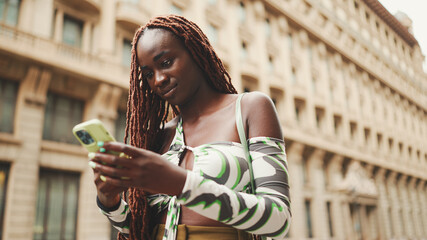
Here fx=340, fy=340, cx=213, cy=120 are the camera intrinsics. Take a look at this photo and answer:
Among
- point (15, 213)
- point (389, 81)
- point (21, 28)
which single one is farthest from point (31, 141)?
point (389, 81)

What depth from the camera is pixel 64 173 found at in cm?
1015

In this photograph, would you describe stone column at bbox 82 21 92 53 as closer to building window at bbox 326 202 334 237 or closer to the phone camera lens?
the phone camera lens

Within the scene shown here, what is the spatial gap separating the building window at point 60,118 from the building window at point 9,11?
7.71ft

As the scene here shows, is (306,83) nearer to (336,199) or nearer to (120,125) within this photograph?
(336,199)

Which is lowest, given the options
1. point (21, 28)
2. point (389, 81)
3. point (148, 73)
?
Result: point (148, 73)

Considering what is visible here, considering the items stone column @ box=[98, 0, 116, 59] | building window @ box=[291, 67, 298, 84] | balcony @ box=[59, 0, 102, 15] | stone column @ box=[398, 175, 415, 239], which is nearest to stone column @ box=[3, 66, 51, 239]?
stone column @ box=[98, 0, 116, 59]

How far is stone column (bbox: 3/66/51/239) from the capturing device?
28.3 feet

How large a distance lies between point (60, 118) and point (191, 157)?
10148 millimetres

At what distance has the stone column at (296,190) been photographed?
16.8m

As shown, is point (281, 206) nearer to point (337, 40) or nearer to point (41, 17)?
point (41, 17)

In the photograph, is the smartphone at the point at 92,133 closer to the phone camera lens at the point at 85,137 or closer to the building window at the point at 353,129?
the phone camera lens at the point at 85,137

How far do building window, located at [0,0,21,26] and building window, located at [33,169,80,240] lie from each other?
4439 mm

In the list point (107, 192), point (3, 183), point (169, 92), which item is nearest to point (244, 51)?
point (3, 183)

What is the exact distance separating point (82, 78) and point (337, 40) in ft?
63.2
